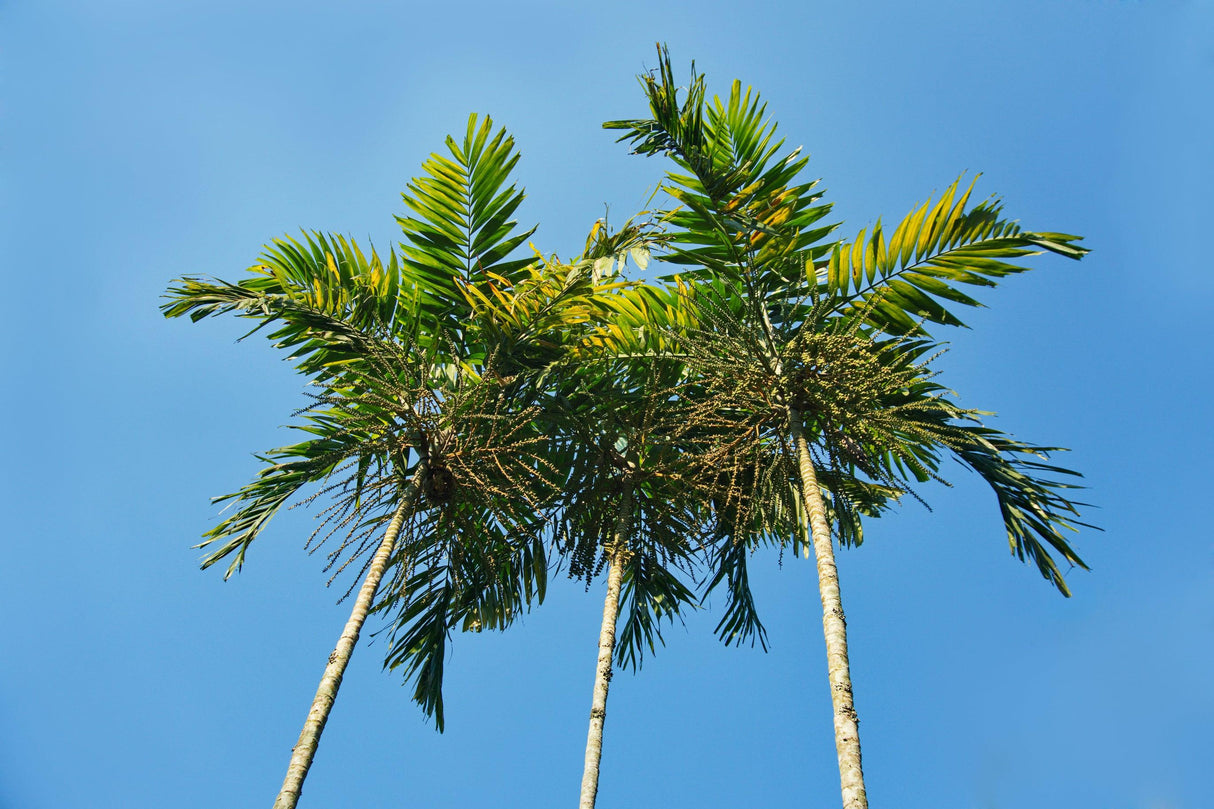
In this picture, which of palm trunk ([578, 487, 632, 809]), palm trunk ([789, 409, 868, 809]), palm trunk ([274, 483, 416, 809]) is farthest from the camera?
palm trunk ([578, 487, 632, 809])

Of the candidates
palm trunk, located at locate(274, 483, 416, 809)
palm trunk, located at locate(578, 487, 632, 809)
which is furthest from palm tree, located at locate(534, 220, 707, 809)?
palm trunk, located at locate(274, 483, 416, 809)

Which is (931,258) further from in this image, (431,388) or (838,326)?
(431,388)

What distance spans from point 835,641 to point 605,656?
2110mm

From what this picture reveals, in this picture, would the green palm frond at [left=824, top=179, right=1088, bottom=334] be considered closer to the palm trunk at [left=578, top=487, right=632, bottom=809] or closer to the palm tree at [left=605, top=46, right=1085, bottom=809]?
the palm tree at [left=605, top=46, right=1085, bottom=809]

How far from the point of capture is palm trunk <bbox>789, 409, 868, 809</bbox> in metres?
4.44

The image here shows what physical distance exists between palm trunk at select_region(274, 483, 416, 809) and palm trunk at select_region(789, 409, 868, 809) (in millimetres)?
2965

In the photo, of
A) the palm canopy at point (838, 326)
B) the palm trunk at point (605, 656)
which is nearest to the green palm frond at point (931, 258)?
the palm canopy at point (838, 326)

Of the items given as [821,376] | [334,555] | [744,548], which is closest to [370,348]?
[334,555]

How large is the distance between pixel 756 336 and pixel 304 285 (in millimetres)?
3640

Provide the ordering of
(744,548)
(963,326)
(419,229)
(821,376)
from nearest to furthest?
(821,376) < (963,326) < (419,229) < (744,548)

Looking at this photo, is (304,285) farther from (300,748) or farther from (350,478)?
(300,748)

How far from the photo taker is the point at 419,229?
749 cm

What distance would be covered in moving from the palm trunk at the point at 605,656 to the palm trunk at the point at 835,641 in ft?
6.37

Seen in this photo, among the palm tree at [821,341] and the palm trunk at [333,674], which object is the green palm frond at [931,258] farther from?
the palm trunk at [333,674]
